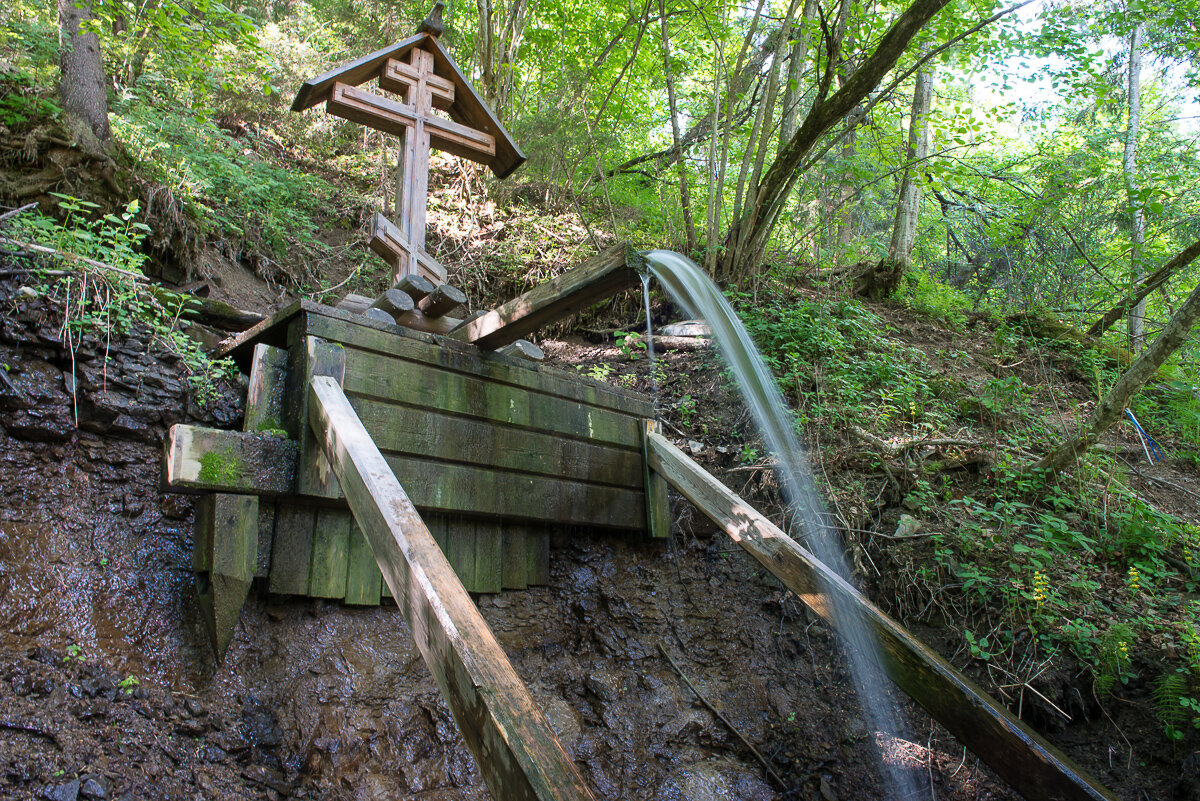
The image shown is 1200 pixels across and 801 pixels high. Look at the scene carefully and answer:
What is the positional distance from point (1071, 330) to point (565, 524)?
6.85m

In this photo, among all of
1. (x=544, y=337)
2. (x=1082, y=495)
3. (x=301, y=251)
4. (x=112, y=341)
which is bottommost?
(x=1082, y=495)

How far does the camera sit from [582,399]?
13.4 feet

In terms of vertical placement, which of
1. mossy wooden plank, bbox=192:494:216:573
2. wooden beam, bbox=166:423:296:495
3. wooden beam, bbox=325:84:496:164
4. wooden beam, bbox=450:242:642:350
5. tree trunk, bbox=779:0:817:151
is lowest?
mossy wooden plank, bbox=192:494:216:573

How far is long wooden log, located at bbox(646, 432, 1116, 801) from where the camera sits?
219 cm

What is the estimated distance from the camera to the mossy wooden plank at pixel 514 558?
11.8ft

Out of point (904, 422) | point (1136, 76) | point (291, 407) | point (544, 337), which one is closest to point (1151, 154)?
point (1136, 76)

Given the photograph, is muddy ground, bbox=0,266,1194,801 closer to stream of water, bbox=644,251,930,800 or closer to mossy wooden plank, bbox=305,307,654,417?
stream of water, bbox=644,251,930,800

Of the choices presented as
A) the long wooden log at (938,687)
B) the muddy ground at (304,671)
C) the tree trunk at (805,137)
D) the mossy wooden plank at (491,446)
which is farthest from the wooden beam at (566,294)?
the tree trunk at (805,137)

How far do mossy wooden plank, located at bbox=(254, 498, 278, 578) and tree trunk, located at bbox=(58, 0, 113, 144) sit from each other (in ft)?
15.6

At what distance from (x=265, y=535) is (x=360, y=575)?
48 cm

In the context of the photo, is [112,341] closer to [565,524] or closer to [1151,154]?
[565,524]

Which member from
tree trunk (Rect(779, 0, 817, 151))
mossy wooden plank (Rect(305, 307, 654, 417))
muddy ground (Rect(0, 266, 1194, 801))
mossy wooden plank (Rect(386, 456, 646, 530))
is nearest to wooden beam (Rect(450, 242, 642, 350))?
mossy wooden plank (Rect(305, 307, 654, 417))

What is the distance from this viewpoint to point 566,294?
2.98m

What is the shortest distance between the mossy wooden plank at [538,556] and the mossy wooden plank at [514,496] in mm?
153
